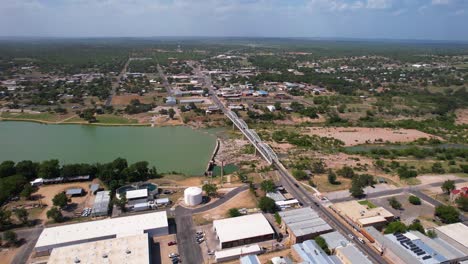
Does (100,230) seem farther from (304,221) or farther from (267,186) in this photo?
(304,221)

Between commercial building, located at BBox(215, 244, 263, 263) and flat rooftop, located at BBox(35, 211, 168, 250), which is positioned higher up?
flat rooftop, located at BBox(35, 211, 168, 250)

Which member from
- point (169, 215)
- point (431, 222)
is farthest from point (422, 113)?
point (169, 215)

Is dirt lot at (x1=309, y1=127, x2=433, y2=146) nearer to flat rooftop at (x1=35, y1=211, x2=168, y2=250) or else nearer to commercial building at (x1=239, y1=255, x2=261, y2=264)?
commercial building at (x1=239, y1=255, x2=261, y2=264)

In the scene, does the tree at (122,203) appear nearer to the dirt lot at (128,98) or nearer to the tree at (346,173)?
the tree at (346,173)

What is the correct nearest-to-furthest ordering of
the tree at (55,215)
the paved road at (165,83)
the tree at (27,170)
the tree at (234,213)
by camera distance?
the tree at (55,215) → the tree at (234,213) → the tree at (27,170) → the paved road at (165,83)

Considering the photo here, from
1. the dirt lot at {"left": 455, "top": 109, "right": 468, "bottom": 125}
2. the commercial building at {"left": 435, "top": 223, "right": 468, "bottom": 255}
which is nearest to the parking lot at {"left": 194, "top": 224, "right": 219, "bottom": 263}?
the commercial building at {"left": 435, "top": 223, "right": 468, "bottom": 255}

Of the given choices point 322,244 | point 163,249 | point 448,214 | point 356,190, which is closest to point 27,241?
point 163,249

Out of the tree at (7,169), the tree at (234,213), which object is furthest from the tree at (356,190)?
the tree at (7,169)
